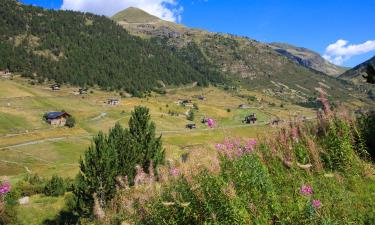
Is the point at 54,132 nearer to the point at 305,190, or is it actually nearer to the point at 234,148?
the point at 234,148

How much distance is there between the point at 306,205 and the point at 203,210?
240 cm

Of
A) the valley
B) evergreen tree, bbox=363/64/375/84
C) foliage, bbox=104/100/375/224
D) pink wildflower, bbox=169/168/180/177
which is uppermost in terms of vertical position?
evergreen tree, bbox=363/64/375/84

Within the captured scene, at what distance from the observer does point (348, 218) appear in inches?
280

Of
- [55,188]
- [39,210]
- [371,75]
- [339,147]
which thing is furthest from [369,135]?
[55,188]

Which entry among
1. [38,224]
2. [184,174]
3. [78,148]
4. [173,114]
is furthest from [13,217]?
[173,114]

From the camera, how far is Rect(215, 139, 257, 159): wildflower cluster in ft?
30.8

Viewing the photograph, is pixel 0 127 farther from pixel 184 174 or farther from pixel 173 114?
pixel 184 174

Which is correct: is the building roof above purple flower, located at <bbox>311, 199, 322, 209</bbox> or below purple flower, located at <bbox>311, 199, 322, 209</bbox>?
below

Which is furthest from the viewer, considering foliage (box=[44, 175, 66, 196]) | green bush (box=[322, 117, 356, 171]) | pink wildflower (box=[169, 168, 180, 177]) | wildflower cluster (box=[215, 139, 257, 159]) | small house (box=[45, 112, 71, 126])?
small house (box=[45, 112, 71, 126])

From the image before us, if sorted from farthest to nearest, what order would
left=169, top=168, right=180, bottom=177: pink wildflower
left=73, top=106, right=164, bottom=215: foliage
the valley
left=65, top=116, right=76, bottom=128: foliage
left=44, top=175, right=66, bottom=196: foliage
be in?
left=65, top=116, right=76, bottom=128: foliage, the valley, left=44, top=175, right=66, bottom=196: foliage, left=73, top=106, right=164, bottom=215: foliage, left=169, top=168, right=180, bottom=177: pink wildflower

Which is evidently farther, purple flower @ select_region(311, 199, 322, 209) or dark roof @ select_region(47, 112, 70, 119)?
dark roof @ select_region(47, 112, 70, 119)

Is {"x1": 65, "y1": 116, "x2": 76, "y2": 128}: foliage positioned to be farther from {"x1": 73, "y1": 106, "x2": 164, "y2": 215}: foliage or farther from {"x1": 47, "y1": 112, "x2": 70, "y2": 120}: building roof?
{"x1": 73, "y1": 106, "x2": 164, "y2": 215}: foliage

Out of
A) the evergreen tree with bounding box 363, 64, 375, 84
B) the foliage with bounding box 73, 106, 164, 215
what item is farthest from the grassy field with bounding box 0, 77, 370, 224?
the evergreen tree with bounding box 363, 64, 375, 84

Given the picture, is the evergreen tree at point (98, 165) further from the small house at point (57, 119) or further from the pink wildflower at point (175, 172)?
the small house at point (57, 119)
